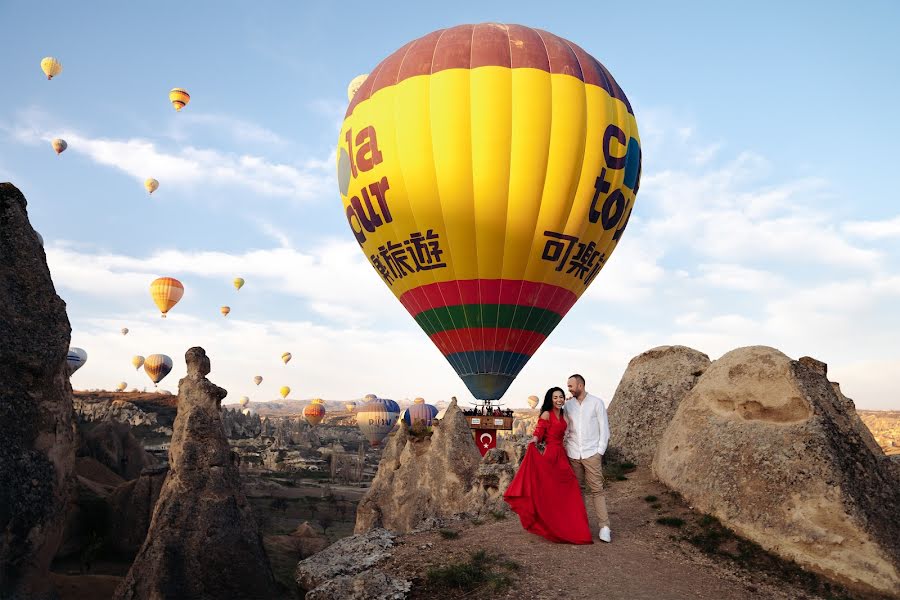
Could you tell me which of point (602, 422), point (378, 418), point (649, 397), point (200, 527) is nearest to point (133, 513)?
point (200, 527)

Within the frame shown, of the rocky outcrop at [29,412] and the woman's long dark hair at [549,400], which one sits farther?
the woman's long dark hair at [549,400]

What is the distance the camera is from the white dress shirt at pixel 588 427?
10148 mm

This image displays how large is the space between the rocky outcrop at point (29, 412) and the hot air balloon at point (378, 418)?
9138 cm

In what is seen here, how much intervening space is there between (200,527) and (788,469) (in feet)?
40.4

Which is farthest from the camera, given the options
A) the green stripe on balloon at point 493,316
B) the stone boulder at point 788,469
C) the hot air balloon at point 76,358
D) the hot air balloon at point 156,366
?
the hot air balloon at point 156,366

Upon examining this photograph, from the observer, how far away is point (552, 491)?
10.4m

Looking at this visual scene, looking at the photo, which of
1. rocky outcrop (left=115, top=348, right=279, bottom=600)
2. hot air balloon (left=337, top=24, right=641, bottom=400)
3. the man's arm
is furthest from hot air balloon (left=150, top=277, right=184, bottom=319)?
the man's arm

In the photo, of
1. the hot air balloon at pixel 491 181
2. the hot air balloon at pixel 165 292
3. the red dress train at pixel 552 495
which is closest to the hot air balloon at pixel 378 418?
the hot air balloon at pixel 165 292

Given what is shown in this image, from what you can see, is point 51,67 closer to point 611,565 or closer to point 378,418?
point 378,418

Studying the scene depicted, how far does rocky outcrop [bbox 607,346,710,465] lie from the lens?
14.7 meters

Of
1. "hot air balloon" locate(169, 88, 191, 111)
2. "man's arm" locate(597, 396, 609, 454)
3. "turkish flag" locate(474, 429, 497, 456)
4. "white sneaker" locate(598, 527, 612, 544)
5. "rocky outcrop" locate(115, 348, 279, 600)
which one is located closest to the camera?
"man's arm" locate(597, 396, 609, 454)

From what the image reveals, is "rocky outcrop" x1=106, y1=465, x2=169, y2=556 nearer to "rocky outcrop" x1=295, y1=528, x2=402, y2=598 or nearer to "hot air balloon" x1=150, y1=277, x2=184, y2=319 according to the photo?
"rocky outcrop" x1=295, y1=528, x2=402, y2=598

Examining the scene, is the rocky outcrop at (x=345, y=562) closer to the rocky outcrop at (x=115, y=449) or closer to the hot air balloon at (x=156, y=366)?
the rocky outcrop at (x=115, y=449)

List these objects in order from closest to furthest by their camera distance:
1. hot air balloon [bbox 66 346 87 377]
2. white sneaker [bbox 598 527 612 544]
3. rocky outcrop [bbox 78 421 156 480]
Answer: white sneaker [bbox 598 527 612 544] < rocky outcrop [bbox 78 421 156 480] < hot air balloon [bbox 66 346 87 377]
